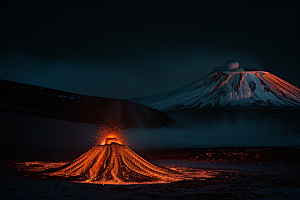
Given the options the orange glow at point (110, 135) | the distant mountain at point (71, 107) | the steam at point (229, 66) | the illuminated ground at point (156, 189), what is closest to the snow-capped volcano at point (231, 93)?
the steam at point (229, 66)

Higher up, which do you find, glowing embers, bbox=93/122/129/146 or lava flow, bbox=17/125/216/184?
glowing embers, bbox=93/122/129/146

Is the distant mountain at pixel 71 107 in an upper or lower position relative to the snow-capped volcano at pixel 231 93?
lower

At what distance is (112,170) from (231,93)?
2695 inches

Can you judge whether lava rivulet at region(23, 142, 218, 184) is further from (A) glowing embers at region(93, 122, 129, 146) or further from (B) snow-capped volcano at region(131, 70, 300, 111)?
(B) snow-capped volcano at region(131, 70, 300, 111)

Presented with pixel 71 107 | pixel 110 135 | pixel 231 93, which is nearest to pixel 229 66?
pixel 231 93

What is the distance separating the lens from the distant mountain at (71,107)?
4050 centimetres

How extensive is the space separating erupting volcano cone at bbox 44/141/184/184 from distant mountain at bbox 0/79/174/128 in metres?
26.1

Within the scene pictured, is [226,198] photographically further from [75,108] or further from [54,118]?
[75,108]

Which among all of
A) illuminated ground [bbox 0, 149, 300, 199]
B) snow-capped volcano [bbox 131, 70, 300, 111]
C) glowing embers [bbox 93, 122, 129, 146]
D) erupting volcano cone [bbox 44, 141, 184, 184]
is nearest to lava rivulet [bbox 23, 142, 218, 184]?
erupting volcano cone [bbox 44, 141, 184, 184]

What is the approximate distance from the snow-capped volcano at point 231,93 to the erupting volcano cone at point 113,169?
59.0m

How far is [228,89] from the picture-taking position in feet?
260

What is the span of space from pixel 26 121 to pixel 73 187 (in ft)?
86.6

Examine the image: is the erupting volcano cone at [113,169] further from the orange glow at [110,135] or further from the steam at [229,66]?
the steam at [229,66]

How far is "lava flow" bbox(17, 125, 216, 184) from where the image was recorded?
12.0 meters
